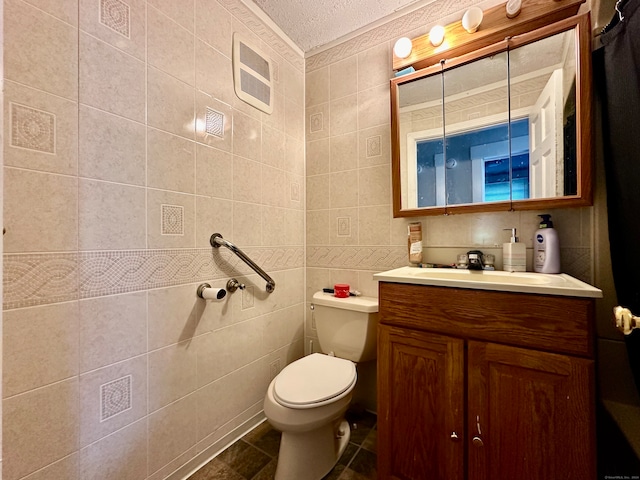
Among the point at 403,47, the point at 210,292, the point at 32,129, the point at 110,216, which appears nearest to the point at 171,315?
the point at 210,292

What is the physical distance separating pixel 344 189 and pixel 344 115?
0.45 m

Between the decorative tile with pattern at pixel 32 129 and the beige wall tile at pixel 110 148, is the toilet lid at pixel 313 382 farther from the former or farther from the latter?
the decorative tile with pattern at pixel 32 129

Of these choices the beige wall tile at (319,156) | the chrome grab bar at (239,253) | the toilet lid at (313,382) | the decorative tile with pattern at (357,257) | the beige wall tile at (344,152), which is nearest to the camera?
the toilet lid at (313,382)

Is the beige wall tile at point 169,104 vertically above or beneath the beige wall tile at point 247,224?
above

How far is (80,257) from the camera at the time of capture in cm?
92

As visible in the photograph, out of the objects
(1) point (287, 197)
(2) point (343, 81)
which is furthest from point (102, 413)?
(2) point (343, 81)

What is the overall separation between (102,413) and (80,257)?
53 centimetres

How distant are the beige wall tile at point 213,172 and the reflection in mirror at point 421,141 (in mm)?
883

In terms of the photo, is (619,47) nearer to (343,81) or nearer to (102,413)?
(343,81)

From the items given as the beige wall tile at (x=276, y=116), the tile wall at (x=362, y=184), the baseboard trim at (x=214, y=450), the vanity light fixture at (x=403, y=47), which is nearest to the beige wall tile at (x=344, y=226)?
the tile wall at (x=362, y=184)

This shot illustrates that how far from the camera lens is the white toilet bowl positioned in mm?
1094

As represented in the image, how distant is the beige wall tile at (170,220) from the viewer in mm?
1098

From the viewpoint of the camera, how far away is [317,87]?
184 cm

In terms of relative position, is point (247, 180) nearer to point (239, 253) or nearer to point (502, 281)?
point (239, 253)
